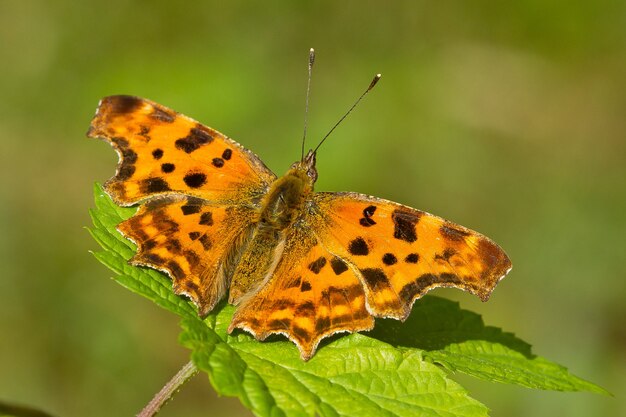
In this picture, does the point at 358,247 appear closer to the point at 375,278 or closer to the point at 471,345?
the point at 375,278

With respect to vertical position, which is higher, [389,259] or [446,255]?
[446,255]

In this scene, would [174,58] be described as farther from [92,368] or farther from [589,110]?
[589,110]

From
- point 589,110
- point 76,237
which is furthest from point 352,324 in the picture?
point 589,110

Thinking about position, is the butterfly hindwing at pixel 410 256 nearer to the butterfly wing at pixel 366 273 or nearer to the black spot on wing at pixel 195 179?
the butterfly wing at pixel 366 273

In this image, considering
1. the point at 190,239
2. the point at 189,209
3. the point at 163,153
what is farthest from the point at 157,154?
the point at 190,239

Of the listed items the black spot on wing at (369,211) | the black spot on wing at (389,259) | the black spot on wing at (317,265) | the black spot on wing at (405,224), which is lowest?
the black spot on wing at (317,265)

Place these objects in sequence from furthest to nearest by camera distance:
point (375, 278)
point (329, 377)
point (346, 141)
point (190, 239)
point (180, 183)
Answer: point (346, 141)
point (180, 183)
point (190, 239)
point (375, 278)
point (329, 377)

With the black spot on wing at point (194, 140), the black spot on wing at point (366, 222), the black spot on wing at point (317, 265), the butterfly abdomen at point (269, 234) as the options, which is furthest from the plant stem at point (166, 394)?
the black spot on wing at point (194, 140)

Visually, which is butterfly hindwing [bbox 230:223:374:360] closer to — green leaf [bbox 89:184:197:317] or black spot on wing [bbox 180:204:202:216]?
green leaf [bbox 89:184:197:317]
